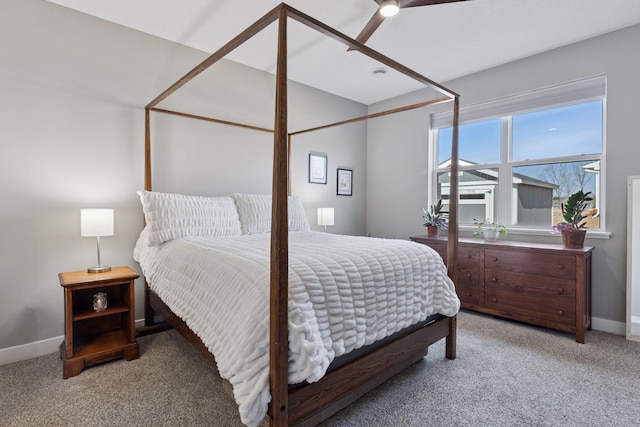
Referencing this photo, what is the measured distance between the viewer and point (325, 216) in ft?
12.8

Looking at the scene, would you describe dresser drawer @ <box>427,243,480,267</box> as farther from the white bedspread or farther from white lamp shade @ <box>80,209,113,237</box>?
white lamp shade @ <box>80,209,113,237</box>

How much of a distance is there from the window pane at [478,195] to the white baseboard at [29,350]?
402 centimetres

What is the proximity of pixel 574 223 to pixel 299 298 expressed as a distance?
2.74 metres

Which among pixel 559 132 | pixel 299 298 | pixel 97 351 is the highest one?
pixel 559 132

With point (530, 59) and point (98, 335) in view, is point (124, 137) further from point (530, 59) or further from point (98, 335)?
point (530, 59)

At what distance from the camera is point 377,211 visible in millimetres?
4664

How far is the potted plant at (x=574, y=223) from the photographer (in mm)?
2773

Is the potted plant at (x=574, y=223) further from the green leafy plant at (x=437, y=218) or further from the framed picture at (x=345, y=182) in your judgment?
the framed picture at (x=345, y=182)

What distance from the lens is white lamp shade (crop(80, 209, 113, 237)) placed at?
2.25 m

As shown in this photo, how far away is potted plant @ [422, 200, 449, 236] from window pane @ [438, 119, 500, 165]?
0.66m

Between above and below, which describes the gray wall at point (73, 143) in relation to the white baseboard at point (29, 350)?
above

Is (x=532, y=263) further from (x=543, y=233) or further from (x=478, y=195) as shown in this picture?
(x=478, y=195)

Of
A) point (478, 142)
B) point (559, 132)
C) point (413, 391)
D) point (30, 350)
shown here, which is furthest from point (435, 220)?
point (30, 350)

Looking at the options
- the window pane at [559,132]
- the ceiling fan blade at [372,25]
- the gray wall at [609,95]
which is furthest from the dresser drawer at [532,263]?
the ceiling fan blade at [372,25]
